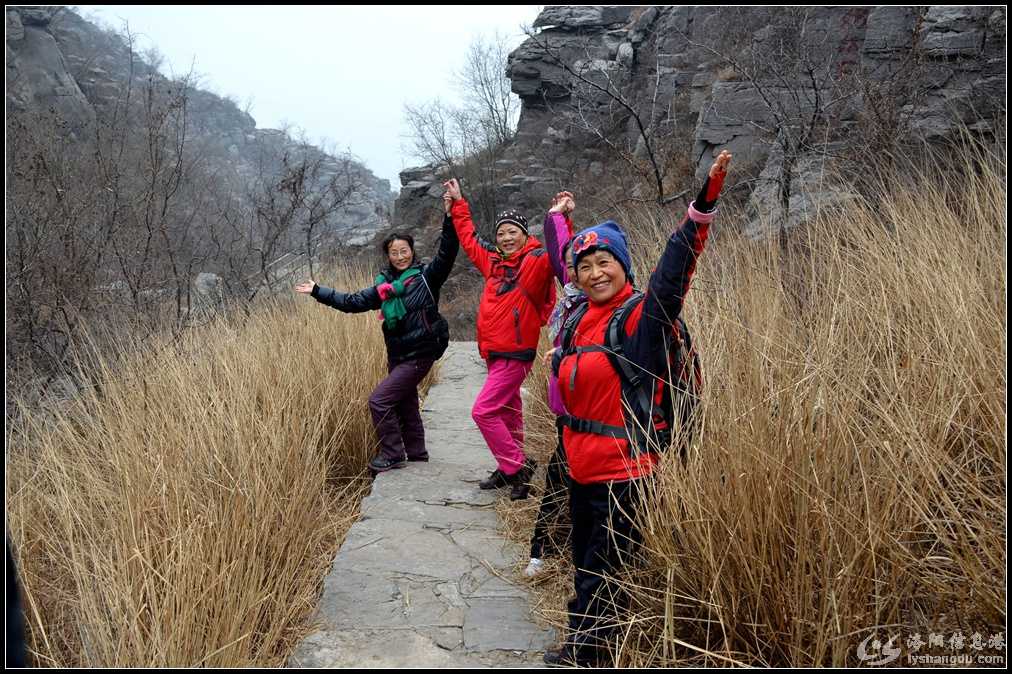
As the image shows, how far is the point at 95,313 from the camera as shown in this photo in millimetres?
5598

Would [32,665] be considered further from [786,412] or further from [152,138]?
[152,138]

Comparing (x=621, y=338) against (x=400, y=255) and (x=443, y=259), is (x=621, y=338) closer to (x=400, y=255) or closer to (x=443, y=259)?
(x=443, y=259)

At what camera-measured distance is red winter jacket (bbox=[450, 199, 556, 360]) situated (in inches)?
145

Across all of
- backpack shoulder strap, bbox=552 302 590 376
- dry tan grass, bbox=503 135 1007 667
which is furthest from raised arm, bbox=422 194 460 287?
dry tan grass, bbox=503 135 1007 667

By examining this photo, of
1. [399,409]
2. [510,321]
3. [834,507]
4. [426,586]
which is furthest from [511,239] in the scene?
[834,507]

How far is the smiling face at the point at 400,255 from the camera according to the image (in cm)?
428

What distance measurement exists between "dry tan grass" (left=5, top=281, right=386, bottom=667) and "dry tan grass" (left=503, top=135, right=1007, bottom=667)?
1408 mm

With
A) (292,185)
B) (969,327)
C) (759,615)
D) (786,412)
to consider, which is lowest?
(759,615)

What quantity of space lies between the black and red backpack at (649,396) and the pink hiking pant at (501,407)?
1.50 meters

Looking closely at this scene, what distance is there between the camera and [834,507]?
68.6 inches

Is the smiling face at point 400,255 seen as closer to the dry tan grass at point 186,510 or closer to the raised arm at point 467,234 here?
the raised arm at point 467,234

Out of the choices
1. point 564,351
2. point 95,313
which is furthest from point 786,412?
point 95,313

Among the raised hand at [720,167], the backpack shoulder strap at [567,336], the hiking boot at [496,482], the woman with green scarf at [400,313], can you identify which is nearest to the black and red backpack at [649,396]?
the backpack shoulder strap at [567,336]

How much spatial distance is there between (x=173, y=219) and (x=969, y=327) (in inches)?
324
